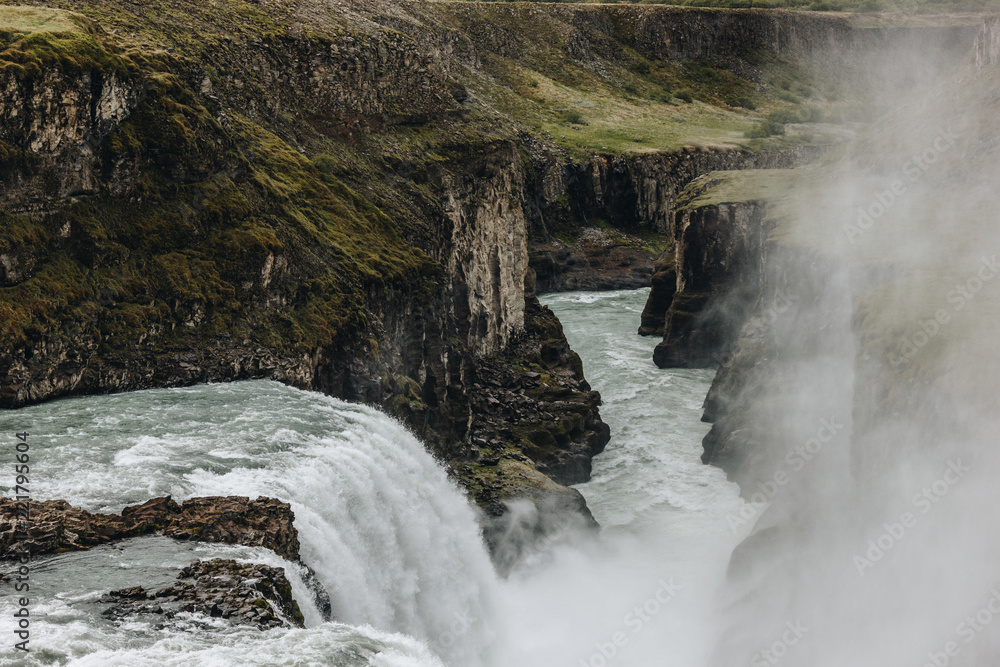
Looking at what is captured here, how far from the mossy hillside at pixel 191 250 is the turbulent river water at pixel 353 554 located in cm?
250

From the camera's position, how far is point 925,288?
28.8m

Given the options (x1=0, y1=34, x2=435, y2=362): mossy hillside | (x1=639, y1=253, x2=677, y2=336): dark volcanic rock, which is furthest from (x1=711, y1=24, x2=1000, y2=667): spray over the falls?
(x1=639, y1=253, x2=677, y2=336): dark volcanic rock

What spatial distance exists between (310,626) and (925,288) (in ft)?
68.1

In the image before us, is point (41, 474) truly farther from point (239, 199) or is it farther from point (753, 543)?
point (753, 543)

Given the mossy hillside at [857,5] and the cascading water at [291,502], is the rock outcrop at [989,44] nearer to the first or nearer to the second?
the cascading water at [291,502]

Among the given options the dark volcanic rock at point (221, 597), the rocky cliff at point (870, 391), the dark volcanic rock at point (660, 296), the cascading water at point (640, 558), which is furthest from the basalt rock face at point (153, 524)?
the dark volcanic rock at point (660, 296)

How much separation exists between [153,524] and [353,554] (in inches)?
189

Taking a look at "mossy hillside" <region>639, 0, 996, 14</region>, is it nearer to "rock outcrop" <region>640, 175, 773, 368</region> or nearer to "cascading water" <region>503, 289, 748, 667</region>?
"rock outcrop" <region>640, 175, 773, 368</region>

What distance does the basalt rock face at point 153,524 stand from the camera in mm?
16516

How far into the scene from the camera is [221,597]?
15.1 meters

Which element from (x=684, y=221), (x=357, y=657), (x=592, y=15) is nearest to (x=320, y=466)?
(x=357, y=657)

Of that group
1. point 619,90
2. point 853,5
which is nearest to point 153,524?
point 619,90

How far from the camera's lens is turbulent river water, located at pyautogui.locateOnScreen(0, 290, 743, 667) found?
14516 mm

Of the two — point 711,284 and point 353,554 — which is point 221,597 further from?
point 711,284
